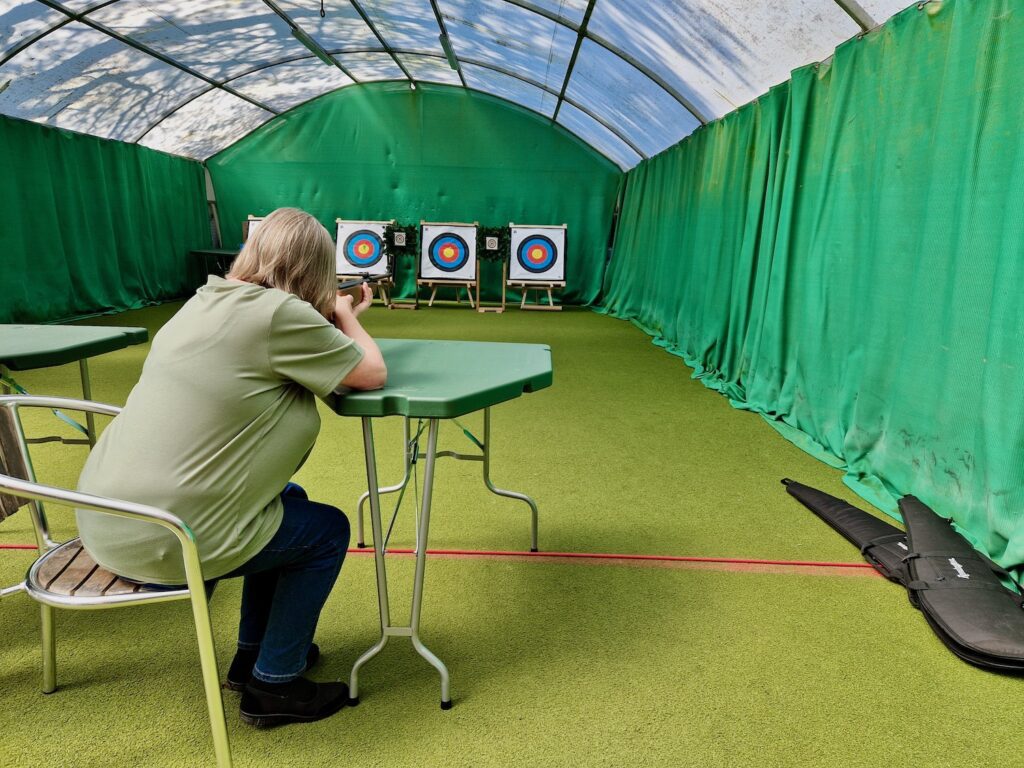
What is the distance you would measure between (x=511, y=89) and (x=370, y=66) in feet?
5.15

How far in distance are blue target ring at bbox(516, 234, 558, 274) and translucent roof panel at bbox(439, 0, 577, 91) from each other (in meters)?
1.85

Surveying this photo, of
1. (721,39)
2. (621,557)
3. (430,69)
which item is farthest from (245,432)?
(430,69)

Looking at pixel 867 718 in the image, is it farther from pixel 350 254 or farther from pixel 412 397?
pixel 350 254

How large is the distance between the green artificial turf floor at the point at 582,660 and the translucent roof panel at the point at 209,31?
4184mm

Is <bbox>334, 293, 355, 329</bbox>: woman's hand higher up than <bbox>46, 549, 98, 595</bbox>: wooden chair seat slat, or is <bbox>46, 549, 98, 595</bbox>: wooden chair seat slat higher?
<bbox>334, 293, 355, 329</bbox>: woman's hand

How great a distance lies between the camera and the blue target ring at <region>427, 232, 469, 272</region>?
807 cm

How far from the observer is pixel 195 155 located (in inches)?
327

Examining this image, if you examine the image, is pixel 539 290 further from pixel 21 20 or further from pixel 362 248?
pixel 21 20

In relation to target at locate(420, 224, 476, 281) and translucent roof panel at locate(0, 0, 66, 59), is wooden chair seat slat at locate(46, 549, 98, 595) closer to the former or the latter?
translucent roof panel at locate(0, 0, 66, 59)

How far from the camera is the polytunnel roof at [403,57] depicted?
3.62 metres

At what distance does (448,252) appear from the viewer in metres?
8.08

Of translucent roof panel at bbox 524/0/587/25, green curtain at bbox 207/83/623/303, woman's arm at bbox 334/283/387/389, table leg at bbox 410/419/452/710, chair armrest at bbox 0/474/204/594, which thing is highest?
translucent roof panel at bbox 524/0/587/25

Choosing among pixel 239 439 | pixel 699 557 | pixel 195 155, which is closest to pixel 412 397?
pixel 239 439

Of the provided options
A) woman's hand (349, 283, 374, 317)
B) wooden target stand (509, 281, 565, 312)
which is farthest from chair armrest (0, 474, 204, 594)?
wooden target stand (509, 281, 565, 312)
